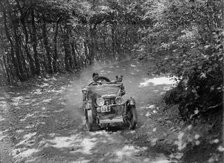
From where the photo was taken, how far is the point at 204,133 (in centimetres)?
687

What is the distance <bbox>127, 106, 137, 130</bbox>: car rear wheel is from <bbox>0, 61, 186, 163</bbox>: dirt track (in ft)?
0.63

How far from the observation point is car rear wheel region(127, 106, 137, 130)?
29.2 ft

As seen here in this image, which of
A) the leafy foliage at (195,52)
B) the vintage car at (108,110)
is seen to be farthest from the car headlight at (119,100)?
the leafy foliage at (195,52)

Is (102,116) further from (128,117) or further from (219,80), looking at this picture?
(219,80)

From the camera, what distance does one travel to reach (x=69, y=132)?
9.36m

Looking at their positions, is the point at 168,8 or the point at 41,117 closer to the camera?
the point at 168,8

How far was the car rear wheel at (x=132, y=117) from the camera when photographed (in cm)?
891

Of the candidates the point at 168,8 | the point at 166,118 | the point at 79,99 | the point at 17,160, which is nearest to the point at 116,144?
the point at 166,118

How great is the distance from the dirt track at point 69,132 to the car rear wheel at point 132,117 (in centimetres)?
19

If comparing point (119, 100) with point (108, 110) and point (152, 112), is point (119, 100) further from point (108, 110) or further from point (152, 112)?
point (152, 112)

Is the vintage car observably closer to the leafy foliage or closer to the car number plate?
the car number plate

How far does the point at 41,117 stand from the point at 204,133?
684 cm

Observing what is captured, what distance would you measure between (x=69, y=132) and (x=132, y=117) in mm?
2057

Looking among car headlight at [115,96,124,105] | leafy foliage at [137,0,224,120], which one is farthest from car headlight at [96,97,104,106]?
leafy foliage at [137,0,224,120]
